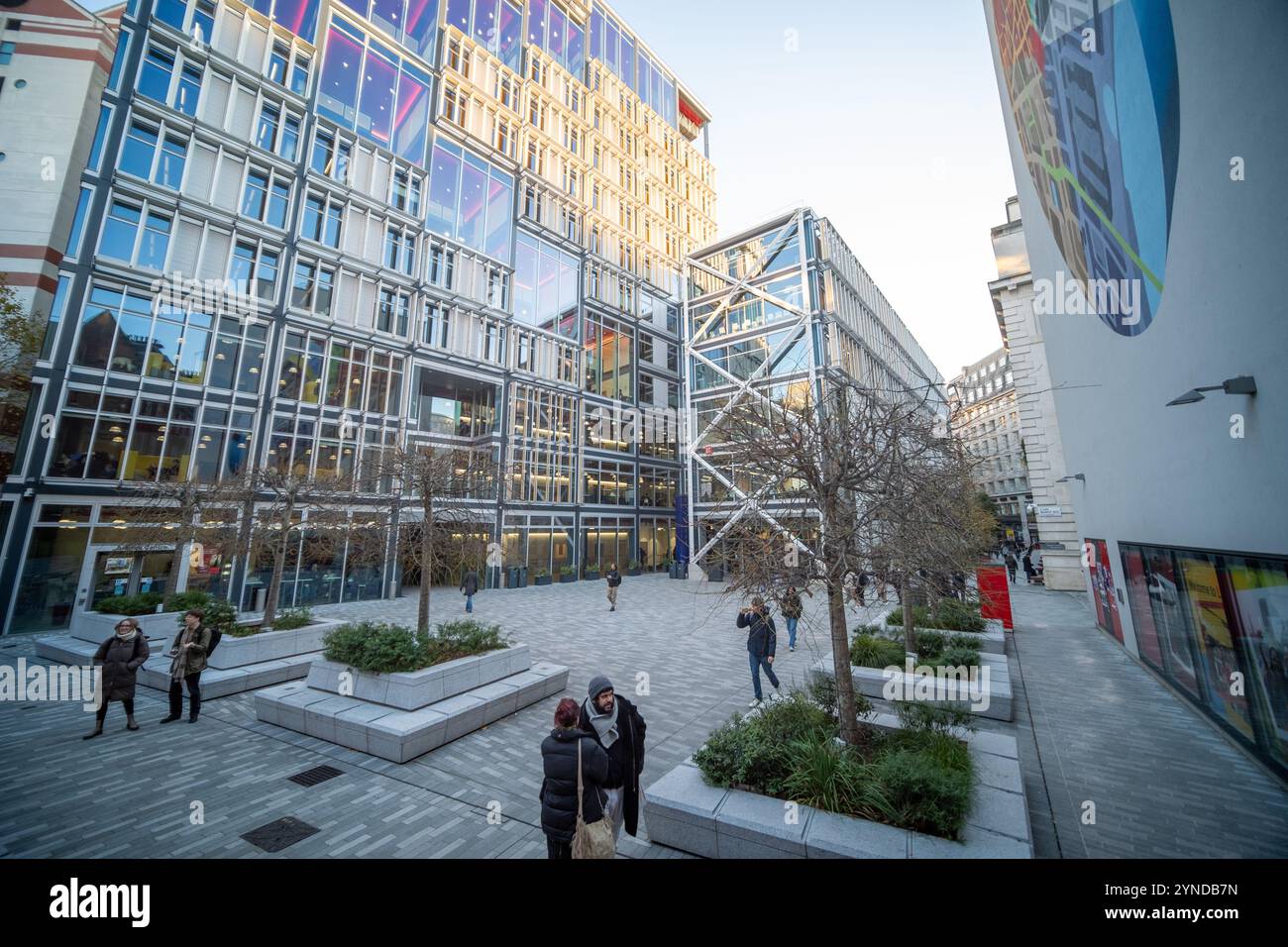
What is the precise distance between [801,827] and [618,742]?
1.70 meters

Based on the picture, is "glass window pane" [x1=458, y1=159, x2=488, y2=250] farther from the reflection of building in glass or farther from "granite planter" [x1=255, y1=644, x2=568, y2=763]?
"granite planter" [x1=255, y1=644, x2=568, y2=763]

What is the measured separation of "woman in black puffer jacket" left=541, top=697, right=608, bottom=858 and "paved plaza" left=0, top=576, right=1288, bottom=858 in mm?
1140

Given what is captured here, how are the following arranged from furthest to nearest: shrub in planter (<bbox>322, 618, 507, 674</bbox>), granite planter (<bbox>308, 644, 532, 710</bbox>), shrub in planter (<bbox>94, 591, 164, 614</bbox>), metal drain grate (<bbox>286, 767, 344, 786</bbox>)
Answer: shrub in planter (<bbox>94, 591, 164, 614</bbox>), shrub in planter (<bbox>322, 618, 507, 674</bbox>), granite planter (<bbox>308, 644, 532, 710</bbox>), metal drain grate (<bbox>286, 767, 344, 786</bbox>)

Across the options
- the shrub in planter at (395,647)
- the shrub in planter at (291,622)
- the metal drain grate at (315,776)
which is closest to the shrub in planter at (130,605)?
the shrub in planter at (291,622)

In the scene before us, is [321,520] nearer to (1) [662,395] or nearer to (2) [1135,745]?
(2) [1135,745]

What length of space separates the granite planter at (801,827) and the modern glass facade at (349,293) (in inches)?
352

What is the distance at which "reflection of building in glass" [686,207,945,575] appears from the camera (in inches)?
1188

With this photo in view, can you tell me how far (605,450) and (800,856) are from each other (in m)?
32.6

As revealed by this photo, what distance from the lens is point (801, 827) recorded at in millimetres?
4160

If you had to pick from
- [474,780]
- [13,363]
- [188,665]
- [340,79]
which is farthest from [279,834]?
[340,79]

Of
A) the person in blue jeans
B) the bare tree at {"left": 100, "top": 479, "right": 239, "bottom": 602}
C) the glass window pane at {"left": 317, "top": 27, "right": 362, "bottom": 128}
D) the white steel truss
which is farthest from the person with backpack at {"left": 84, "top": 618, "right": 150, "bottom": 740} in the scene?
the glass window pane at {"left": 317, "top": 27, "right": 362, "bottom": 128}

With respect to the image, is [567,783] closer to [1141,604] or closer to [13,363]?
[1141,604]

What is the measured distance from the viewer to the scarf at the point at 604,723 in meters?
4.39
